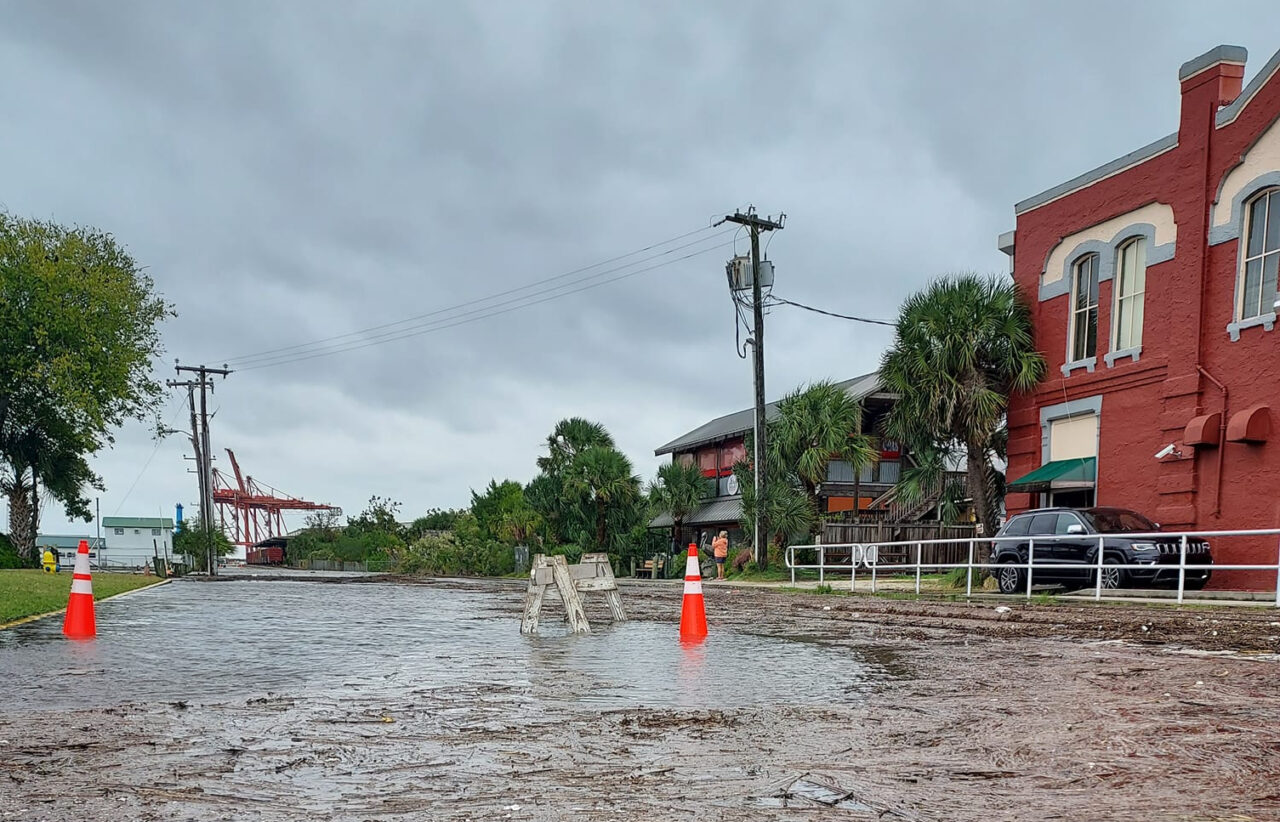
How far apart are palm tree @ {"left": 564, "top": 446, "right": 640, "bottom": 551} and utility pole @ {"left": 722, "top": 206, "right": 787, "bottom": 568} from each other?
36.6 feet

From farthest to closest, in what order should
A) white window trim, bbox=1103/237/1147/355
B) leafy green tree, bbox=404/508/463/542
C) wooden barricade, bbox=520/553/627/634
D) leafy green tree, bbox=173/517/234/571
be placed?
leafy green tree, bbox=404/508/463/542
leafy green tree, bbox=173/517/234/571
white window trim, bbox=1103/237/1147/355
wooden barricade, bbox=520/553/627/634

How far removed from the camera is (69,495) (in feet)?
162

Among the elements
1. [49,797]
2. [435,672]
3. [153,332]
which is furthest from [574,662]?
[153,332]

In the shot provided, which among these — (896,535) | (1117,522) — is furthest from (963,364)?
(896,535)

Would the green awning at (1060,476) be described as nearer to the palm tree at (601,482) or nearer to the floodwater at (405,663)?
the floodwater at (405,663)

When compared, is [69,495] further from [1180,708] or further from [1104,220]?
[1180,708]

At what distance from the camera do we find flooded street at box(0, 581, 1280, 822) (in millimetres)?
3727

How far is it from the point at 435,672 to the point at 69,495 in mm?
48781

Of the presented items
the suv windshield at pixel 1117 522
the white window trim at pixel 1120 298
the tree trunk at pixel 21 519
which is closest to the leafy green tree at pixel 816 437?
the white window trim at pixel 1120 298

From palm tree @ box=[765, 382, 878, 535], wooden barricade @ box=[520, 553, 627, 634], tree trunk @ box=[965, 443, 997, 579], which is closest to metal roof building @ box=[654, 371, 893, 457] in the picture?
palm tree @ box=[765, 382, 878, 535]

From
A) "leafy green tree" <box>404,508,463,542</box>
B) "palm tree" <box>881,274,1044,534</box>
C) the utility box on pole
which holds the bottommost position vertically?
"leafy green tree" <box>404,508,463,542</box>

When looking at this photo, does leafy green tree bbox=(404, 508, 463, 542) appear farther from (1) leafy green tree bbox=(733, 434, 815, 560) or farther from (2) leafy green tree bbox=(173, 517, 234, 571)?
(1) leafy green tree bbox=(733, 434, 815, 560)

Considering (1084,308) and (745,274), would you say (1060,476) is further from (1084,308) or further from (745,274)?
(745,274)

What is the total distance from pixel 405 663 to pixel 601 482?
34.7 m
